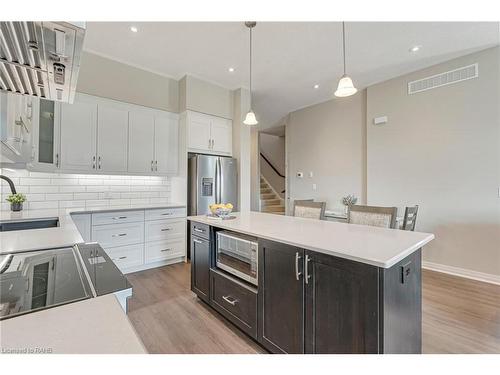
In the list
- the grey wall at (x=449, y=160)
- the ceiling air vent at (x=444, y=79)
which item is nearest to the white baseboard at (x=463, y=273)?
the grey wall at (x=449, y=160)

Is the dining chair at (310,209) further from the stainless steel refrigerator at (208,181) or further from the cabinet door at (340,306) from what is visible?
the stainless steel refrigerator at (208,181)

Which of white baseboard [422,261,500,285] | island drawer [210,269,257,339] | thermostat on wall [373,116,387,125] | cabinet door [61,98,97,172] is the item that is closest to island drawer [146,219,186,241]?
cabinet door [61,98,97,172]

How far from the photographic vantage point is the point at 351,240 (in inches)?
58.3

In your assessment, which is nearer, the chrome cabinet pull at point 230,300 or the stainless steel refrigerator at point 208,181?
the chrome cabinet pull at point 230,300

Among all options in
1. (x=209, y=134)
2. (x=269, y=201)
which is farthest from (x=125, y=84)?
(x=269, y=201)

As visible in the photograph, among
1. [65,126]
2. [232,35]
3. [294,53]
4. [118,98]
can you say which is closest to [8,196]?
[65,126]

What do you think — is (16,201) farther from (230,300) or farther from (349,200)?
(349,200)

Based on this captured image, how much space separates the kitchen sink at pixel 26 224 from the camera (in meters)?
2.14

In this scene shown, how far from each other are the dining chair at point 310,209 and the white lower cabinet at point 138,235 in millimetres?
1927

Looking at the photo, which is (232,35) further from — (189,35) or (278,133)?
(278,133)

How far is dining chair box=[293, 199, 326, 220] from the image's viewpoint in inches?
103

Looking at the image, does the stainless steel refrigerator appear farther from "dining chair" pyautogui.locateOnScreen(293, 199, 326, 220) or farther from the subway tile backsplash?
"dining chair" pyautogui.locateOnScreen(293, 199, 326, 220)

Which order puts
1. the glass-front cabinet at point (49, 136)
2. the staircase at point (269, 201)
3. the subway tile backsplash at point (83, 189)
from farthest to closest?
the staircase at point (269, 201) → the subway tile backsplash at point (83, 189) → the glass-front cabinet at point (49, 136)
